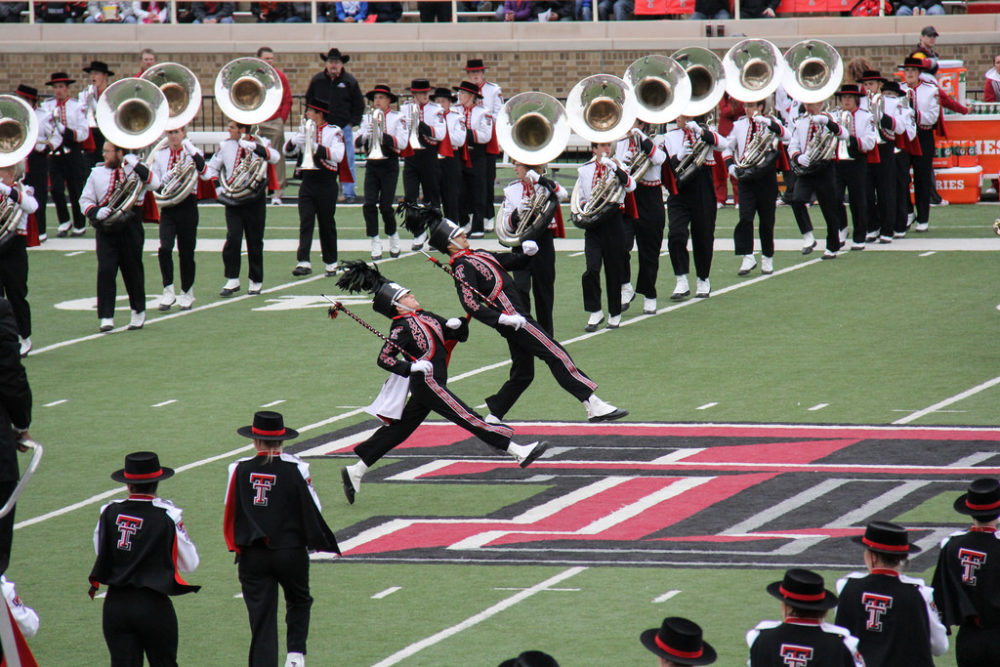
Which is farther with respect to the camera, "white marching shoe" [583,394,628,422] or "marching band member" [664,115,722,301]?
"marching band member" [664,115,722,301]

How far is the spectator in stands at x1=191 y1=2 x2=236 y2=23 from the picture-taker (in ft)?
112

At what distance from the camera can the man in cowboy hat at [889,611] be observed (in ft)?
21.2

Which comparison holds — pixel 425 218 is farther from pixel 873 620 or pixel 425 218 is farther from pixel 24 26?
pixel 24 26

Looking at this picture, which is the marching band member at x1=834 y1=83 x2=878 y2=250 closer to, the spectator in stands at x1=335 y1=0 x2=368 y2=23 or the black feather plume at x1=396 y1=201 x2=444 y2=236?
the black feather plume at x1=396 y1=201 x2=444 y2=236

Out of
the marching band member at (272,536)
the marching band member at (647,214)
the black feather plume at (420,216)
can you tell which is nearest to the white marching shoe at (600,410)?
the black feather plume at (420,216)

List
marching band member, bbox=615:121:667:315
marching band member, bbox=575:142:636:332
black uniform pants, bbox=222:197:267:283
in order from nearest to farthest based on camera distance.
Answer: marching band member, bbox=575:142:636:332, marching band member, bbox=615:121:667:315, black uniform pants, bbox=222:197:267:283

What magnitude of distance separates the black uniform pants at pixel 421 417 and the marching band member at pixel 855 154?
9.07 m

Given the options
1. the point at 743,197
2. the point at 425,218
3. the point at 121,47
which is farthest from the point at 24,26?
the point at 425,218

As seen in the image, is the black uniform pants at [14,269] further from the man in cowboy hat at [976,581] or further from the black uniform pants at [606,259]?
the man in cowboy hat at [976,581]

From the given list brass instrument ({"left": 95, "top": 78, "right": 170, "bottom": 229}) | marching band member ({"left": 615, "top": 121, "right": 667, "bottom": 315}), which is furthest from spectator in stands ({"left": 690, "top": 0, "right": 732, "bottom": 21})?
brass instrument ({"left": 95, "top": 78, "right": 170, "bottom": 229})

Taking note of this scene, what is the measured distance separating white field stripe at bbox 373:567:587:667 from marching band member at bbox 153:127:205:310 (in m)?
9.28

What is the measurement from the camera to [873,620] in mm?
6484

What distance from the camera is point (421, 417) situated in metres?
11.1

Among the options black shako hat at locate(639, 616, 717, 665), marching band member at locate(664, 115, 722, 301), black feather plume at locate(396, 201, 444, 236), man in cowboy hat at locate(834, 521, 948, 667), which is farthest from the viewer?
marching band member at locate(664, 115, 722, 301)
